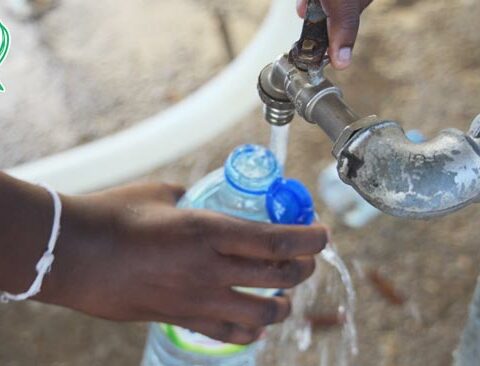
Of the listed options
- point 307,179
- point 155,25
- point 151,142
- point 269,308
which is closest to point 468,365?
point 269,308

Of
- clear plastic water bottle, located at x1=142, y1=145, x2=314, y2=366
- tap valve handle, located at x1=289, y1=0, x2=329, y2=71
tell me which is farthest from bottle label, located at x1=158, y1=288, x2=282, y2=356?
tap valve handle, located at x1=289, y1=0, x2=329, y2=71

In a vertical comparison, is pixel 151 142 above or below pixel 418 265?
above

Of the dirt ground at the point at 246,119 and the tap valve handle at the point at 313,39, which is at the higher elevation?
the tap valve handle at the point at 313,39

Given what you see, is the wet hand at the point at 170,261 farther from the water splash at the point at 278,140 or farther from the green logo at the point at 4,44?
the green logo at the point at 4,44

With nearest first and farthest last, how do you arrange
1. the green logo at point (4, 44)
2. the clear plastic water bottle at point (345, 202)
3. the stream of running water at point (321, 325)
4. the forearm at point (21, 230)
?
the forearm at point (21, 230), the stream of running water at point (321, 325), the clear plastic water bottle at point (345, 202), the green logo at point (4, 44)

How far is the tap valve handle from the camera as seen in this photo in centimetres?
45

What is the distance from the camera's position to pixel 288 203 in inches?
25.5

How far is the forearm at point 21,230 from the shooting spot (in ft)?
1.97

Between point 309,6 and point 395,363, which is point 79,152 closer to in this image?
point 395,363

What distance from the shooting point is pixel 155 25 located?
121 cm

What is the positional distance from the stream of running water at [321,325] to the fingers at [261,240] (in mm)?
194

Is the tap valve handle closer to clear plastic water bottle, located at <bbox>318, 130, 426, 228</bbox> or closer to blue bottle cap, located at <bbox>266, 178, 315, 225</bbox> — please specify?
blue bottle cap, located at <bbox>266, 178, 315, 225</bbox>

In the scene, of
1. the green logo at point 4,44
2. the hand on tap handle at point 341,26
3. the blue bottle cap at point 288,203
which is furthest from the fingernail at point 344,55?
the green logo at point 4,44

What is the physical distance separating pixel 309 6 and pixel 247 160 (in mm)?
247
